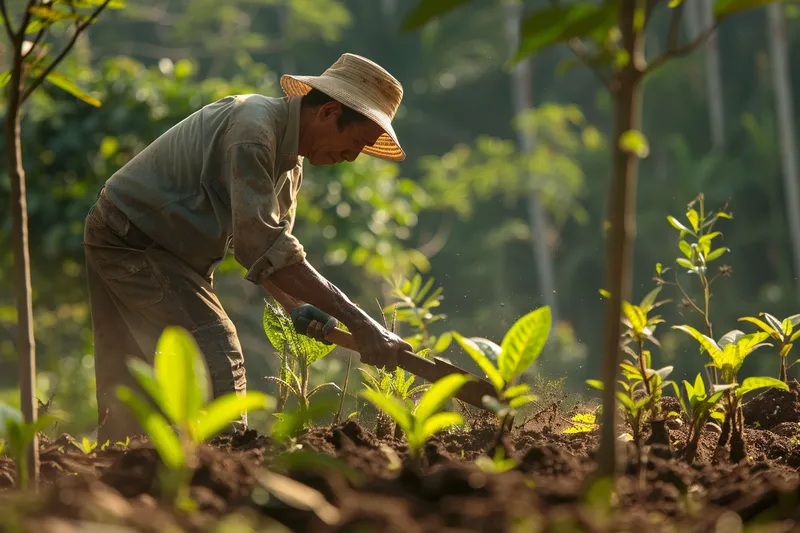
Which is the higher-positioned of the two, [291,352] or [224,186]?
[224,186]

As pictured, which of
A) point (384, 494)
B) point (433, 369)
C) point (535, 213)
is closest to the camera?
point (384, 494)

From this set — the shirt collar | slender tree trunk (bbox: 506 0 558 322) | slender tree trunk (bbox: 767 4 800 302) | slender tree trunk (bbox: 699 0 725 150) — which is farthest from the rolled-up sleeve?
slender tree trunk (bbox: 506 0 558 322)

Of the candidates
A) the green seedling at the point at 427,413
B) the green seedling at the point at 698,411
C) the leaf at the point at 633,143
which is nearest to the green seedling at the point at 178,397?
the green seedling at the point at 427,413

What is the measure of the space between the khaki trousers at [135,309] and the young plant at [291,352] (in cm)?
35

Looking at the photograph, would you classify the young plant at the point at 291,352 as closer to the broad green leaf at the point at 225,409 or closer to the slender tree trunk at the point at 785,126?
the broad green leaf at the point at 225,409

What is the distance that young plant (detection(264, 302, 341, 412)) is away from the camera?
3.08 m

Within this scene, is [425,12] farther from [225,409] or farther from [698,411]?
[698,411]

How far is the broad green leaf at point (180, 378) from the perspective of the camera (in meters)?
1.43

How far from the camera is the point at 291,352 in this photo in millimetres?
3172

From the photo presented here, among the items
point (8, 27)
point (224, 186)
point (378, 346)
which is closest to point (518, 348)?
point (8, 27)

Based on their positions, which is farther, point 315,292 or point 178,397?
point 315,292

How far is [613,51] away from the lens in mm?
1508

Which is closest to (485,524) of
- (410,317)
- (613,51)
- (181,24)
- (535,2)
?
(613,51)

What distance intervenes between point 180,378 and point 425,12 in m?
0.62
